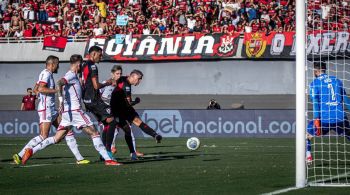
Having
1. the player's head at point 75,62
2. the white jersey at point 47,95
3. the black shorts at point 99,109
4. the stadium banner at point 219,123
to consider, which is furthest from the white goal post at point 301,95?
the stadium banner at point 219,123

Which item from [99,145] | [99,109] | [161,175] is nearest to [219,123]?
[99,109]

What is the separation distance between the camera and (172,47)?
134ft

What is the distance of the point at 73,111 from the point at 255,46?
2392 centimetres

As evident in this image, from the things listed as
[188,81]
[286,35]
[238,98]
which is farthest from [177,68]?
[286,35]

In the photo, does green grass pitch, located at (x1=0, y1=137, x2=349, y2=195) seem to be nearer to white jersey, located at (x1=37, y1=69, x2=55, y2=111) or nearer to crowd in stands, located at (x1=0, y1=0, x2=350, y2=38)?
white jersey, located at (x1=37, y1=69, x2=55, y2=111)

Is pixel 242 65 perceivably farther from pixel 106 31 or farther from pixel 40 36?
pixel 40 36

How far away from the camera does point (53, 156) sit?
793 inches

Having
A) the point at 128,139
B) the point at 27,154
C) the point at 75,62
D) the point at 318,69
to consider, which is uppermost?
the point at 75,62

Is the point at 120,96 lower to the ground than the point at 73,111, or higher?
higher

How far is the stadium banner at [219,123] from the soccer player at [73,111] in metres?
14.9

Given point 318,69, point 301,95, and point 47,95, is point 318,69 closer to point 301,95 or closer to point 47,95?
point 301,95

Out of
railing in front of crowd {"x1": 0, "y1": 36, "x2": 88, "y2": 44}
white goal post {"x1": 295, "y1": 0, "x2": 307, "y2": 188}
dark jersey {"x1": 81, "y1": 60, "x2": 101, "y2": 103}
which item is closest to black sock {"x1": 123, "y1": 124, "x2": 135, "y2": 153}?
dark jersey {"x1": 81, "y1": 60, "x2": 101, "y2": 103}

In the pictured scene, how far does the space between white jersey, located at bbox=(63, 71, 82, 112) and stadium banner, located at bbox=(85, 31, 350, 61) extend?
22722 millimetres

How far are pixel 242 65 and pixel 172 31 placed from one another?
12.1 ft
